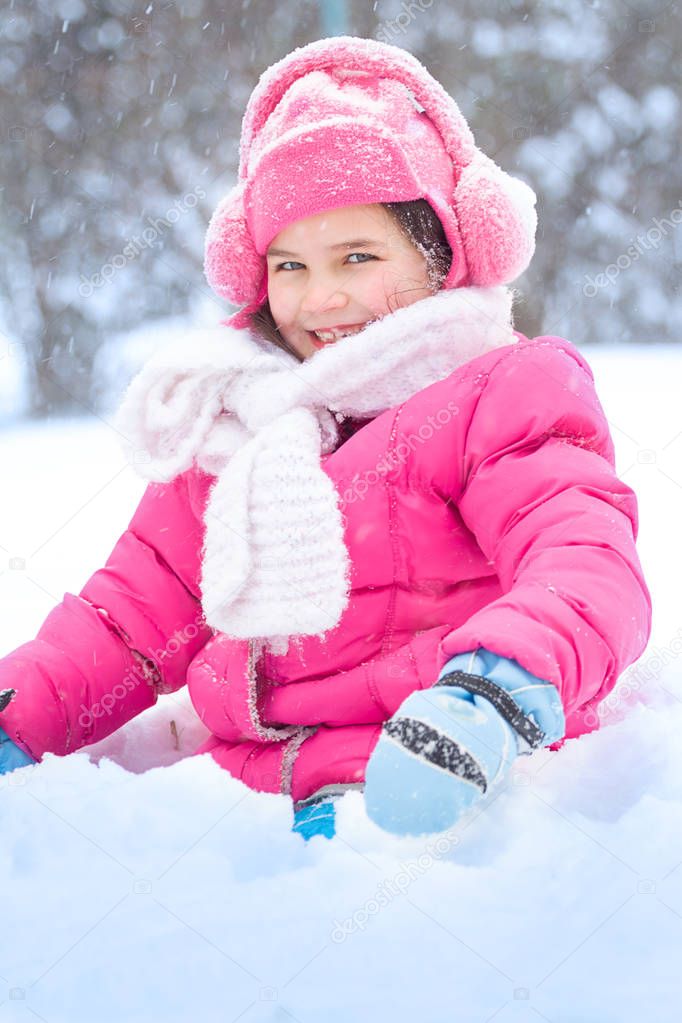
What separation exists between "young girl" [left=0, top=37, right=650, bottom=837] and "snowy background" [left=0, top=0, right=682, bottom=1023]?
136mm

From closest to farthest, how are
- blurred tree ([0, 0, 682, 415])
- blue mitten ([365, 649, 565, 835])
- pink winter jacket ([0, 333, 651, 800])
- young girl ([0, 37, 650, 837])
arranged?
blue mitten ([365, 649, 565, 835])
pink winter jacket ([0, 333, 651, 800])
young girl ([0, 37, 650, 837])
blurred tree ([0, 0, 682, 415])

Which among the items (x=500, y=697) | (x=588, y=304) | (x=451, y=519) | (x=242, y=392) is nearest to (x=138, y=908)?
(x=500, y=697)

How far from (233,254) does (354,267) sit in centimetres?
23

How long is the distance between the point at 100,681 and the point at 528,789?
2.15ft

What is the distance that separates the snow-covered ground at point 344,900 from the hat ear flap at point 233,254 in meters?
0.69

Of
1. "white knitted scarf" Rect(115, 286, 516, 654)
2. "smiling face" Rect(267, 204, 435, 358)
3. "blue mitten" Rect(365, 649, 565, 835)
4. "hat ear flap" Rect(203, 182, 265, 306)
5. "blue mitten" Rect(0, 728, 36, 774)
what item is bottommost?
"blue mitten" Rect(0, 728, 36, 774)

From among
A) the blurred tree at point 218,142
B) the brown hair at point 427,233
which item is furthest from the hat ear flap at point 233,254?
the blurred tree at point 218,142

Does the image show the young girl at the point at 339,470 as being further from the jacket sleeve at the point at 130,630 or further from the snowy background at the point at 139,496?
the snowy background at the point at 139,496

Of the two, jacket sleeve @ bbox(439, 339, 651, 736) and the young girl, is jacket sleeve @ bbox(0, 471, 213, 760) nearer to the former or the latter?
the young girl

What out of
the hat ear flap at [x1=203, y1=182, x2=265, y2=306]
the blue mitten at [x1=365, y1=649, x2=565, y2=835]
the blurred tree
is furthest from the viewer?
the blurred tree

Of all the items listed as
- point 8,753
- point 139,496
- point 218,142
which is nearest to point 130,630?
point 8,753

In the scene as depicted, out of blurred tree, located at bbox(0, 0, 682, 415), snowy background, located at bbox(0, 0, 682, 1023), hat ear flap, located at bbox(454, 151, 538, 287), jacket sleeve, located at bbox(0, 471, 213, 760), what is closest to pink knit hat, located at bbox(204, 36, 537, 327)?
hat ear flap, located at bbox(454, 151, 538, 287)

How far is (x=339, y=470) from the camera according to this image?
126cm

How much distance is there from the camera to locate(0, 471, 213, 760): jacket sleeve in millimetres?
1442
